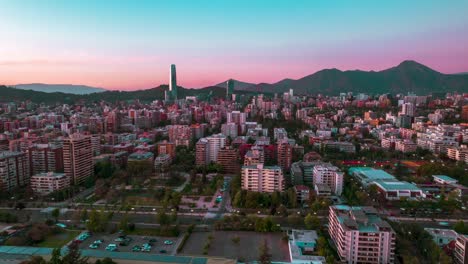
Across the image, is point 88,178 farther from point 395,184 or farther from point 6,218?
point 395,184

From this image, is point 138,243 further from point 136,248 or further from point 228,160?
point 228,160

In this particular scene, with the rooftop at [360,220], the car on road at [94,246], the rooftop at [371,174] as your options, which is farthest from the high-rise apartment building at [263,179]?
the car on road at [94,246]

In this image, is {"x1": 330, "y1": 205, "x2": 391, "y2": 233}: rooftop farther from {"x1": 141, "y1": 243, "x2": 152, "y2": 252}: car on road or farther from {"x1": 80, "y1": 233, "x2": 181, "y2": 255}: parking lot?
{"x1": 141, "y1": 243, "x2": 152, "y2": 252}: car on road

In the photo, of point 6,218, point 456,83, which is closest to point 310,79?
point 456,83

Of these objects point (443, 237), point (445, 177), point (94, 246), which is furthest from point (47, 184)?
point (445, 177)

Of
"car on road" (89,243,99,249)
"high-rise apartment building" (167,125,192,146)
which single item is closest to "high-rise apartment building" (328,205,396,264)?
"car on road" (89,243,99,249)
